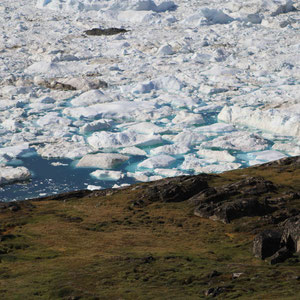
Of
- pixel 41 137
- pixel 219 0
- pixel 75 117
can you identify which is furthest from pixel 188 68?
pixel 219 0

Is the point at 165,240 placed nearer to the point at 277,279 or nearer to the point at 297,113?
the point at 277,279

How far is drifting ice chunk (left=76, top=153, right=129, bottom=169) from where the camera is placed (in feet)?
94.7

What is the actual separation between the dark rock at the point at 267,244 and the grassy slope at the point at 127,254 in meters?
0.33

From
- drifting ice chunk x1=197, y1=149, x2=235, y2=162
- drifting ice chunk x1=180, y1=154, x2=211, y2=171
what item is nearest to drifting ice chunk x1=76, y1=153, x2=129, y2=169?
drifting ice chunk x1=180, y1=154, x2=211, y2=171

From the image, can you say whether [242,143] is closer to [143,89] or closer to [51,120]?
[51,120]

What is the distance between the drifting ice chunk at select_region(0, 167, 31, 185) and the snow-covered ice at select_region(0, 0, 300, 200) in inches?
3.3

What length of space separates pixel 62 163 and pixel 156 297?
1672cm

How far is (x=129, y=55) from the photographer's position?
2000 inches

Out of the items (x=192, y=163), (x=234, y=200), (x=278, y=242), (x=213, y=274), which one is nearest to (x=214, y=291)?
(x=213, y=274)

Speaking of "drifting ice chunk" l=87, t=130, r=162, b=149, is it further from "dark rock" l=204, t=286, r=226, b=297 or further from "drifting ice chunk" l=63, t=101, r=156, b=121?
"dark rock" l=204, t=286, r=226, b=297

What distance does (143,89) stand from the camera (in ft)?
135

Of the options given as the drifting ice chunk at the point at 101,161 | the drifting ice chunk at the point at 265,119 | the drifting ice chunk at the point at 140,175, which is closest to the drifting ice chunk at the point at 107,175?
the drifting ice chunk at the point at 140,175

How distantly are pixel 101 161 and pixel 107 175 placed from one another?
3.43ft

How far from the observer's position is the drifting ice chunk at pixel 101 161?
28.9 metres
